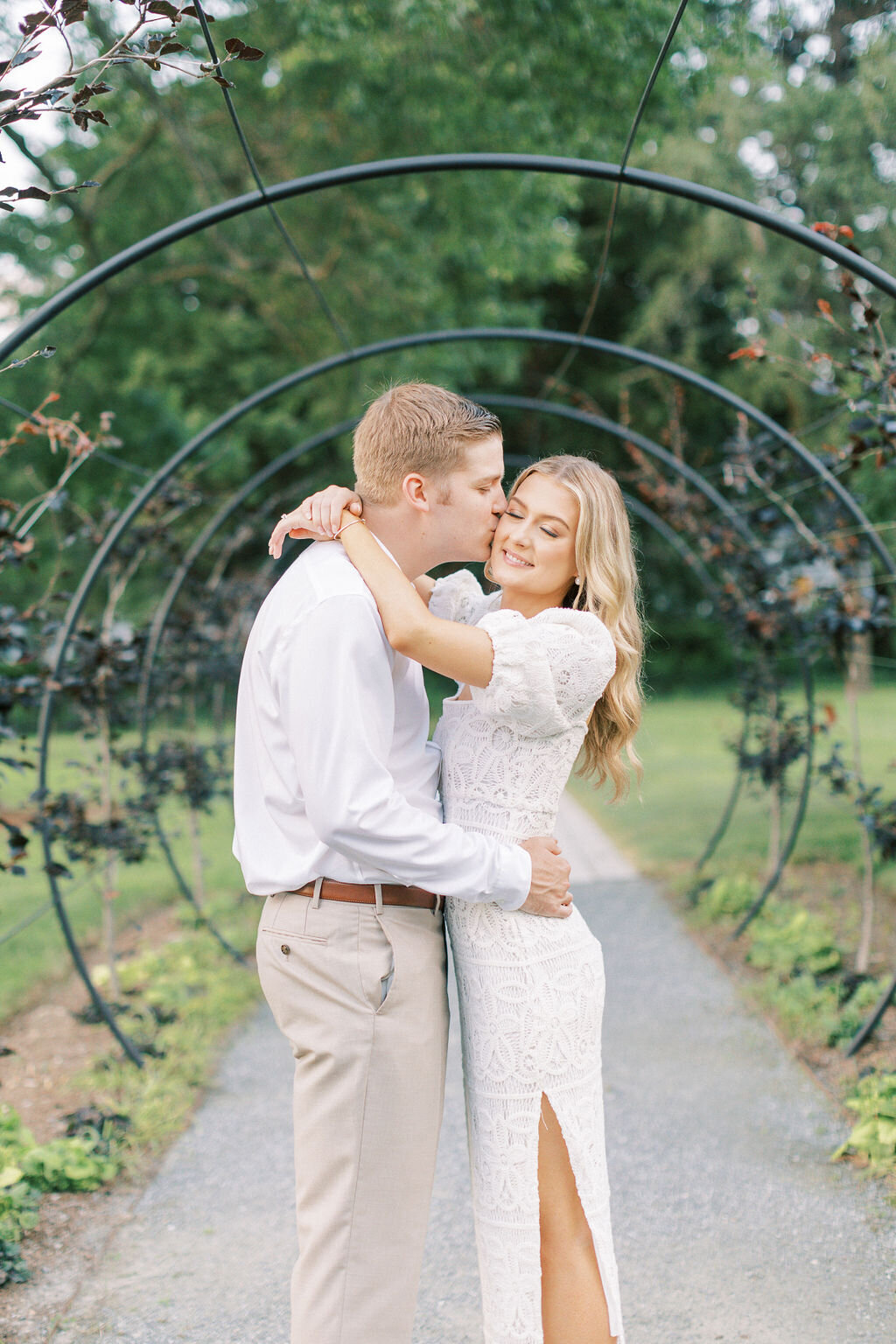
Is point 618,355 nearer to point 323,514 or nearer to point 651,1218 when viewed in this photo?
point 323,514

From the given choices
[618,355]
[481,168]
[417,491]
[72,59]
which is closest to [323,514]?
[417,491]

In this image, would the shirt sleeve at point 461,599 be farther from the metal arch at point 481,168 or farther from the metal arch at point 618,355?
the metal arch at point 618,355

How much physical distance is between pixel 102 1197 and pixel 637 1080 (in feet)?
6.37

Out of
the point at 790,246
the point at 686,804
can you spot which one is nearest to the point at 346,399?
the point at 790,246

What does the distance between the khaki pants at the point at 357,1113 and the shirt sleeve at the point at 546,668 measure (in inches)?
16.6

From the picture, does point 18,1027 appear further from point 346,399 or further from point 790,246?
point 790,246

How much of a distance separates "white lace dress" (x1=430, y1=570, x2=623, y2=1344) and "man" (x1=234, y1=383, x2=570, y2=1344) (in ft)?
0.26

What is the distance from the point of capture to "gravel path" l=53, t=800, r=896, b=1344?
2672mm

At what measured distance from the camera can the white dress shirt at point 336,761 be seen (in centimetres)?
175

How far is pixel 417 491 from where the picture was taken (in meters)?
1.99

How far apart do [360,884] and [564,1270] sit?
2.71 feet

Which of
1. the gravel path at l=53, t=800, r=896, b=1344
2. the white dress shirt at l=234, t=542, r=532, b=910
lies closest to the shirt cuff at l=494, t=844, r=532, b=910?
the white dress shirt at l=234, t=542, r=532, b=910

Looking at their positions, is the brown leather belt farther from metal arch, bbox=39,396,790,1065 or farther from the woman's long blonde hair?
metal arch, bbox=39,396,790,1065

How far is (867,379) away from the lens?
10.3 feet
